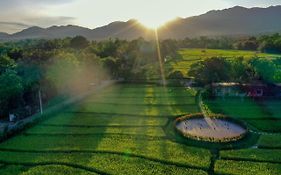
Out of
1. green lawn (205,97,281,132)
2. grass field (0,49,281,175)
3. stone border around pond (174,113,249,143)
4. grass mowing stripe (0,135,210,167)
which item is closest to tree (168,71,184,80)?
green lawn (205,97,281,132)

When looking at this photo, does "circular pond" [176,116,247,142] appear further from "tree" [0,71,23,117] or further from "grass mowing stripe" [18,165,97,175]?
"tree" [0,71,23,117]

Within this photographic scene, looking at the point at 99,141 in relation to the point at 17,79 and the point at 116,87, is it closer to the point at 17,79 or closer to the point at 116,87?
the point at 17,79

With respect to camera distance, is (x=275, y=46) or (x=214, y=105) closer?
(x=214, y=105)

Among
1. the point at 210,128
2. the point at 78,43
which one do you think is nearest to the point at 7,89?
the point at 210,128

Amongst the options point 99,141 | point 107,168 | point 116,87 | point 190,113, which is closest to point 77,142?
point 99,141

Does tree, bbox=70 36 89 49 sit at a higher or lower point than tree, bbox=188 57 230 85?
higher

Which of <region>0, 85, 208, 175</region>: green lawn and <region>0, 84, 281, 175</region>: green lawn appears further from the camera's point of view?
<region>0, 85, 208, 175</region>: green lawn

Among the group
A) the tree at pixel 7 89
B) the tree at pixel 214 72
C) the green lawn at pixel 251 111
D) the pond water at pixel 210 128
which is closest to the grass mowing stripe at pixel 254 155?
the pond water at pixel 210 128

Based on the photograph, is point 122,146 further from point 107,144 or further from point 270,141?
point 270,141
